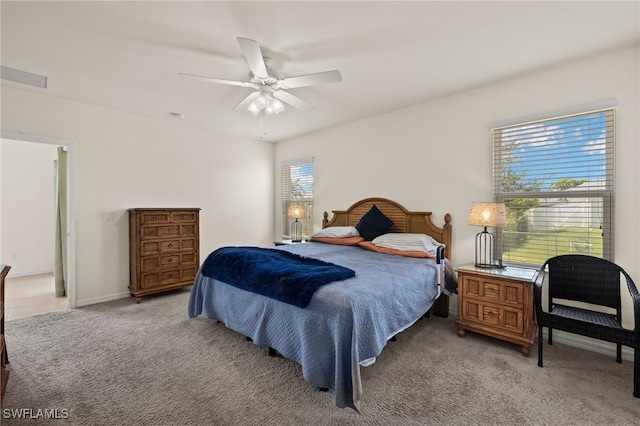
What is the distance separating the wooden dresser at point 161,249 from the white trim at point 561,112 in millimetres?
4295

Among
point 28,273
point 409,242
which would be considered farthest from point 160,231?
point 28,273

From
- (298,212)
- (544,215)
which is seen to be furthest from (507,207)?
(298,212)

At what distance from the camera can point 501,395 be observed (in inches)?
77.7

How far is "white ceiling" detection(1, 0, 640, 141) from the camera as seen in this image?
2.03m

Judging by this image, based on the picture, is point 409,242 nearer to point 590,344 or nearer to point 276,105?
point 590,344

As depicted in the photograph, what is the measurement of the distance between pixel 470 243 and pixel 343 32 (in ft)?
8.88

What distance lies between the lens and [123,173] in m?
4.15

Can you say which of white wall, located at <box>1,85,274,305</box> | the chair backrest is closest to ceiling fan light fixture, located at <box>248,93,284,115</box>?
white wall, located at <box>1,85,274,305</box>

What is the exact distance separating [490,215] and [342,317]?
204 cm

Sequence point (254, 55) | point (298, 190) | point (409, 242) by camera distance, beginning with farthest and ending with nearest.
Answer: point (298, 190) < point (409, 242) < point (254, 55)

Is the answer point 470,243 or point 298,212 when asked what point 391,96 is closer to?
point 470,243

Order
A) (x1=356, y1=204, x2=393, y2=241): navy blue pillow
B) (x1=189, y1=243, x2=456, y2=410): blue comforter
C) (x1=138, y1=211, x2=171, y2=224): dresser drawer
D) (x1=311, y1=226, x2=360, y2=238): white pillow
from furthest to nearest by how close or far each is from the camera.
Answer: (x1=311, y1=226, x2=360, y2=238): white pillow
(x1=356, y1=204, x2=393, y2=241): navy blue pillow
(x1=138, y1=211, x2=171, y2=224): dresser drawer
(x1=189, y1=243, x2=456, y2=410): blue comforter

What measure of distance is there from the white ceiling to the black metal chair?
1924 millimetres

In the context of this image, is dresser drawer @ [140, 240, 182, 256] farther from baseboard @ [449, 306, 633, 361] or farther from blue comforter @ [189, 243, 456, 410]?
baseboard @ [449, 306, 633, 361]
